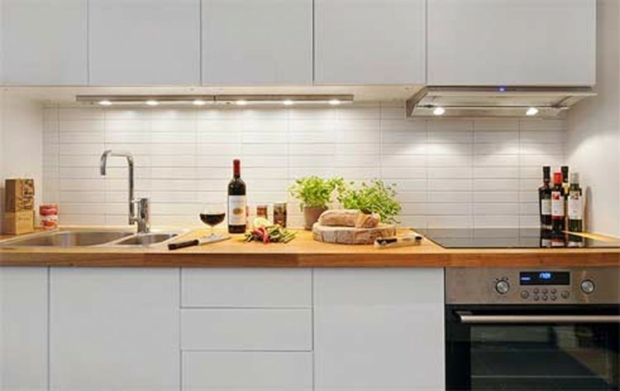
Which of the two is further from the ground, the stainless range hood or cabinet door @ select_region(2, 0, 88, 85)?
cabinet door @ select_region(2, 0, 88, 85)

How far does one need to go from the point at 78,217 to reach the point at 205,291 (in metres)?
1.03

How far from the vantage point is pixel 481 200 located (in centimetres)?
228

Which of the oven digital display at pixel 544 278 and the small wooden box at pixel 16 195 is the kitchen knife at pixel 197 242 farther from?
the oven digital display at pixel 544 278

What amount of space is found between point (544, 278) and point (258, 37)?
134 centimetres

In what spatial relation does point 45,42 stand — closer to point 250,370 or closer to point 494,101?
point 250,370

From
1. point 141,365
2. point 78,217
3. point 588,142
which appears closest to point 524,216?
point 588,142

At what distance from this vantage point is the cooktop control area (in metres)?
1.60

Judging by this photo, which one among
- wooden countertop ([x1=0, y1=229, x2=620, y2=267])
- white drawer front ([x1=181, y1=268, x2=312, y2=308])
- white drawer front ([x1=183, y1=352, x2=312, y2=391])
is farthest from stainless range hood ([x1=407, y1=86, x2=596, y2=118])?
white drawer front ([x1=183, y1=352, x2=312, y2=391])

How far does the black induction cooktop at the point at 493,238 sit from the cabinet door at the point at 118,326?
3.21 ft

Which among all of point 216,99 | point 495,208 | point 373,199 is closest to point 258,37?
point 216,99

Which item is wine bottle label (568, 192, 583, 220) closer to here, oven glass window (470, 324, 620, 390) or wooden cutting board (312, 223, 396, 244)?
oven glass window (470, 324, 620, 390)

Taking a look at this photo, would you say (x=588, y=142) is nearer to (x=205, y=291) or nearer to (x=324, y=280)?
(x=324, y=280)

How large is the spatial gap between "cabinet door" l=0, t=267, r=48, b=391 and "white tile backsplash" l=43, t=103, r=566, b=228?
68cm

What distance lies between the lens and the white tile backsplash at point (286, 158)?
2.27 meters
